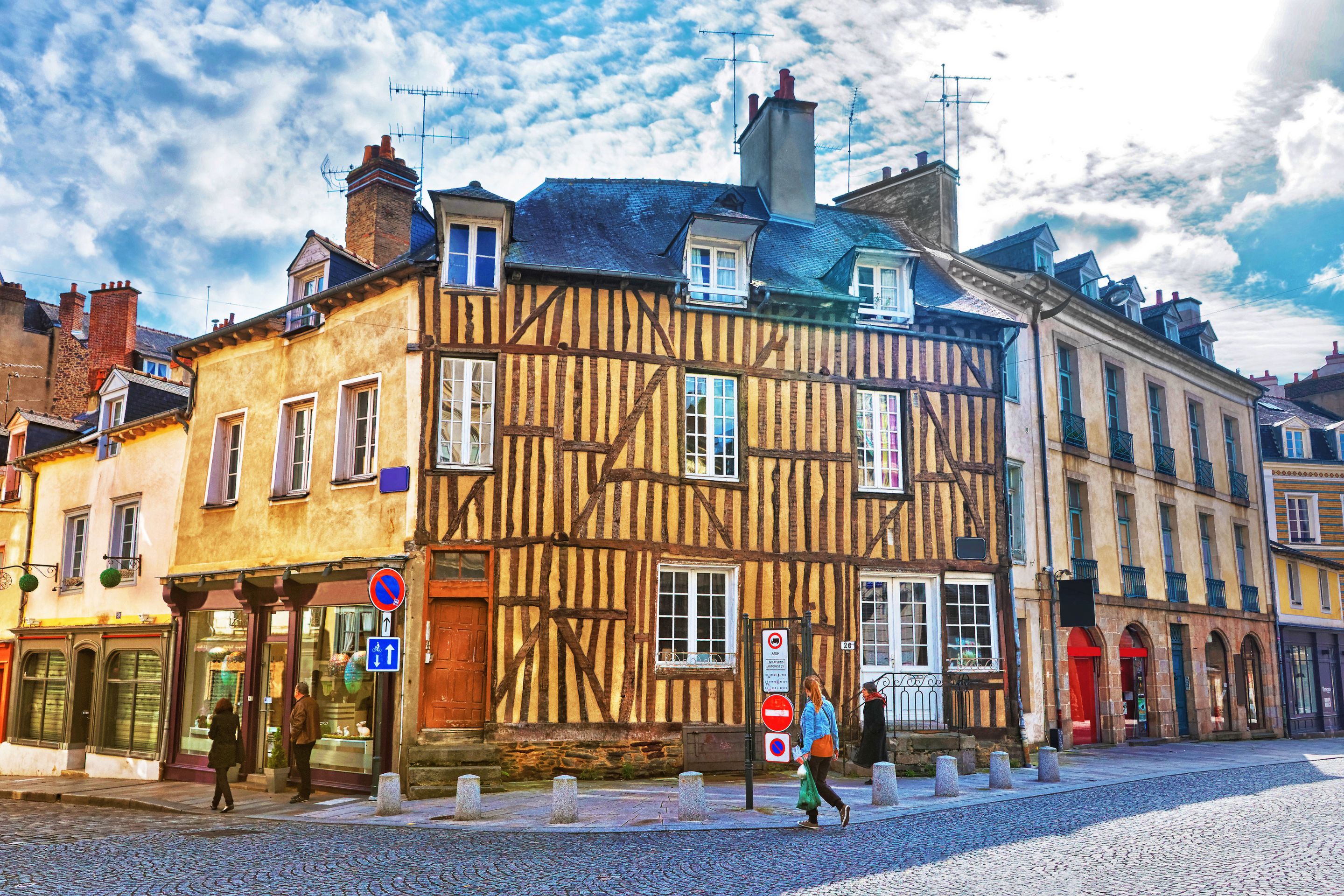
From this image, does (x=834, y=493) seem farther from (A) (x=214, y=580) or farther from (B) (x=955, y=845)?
(A) (x=214, y=580)

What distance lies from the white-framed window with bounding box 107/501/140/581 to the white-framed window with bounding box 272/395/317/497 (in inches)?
172

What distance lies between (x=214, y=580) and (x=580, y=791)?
701 centimetres

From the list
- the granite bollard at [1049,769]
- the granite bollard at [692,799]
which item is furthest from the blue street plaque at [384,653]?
the granite bollard at [1049,769]

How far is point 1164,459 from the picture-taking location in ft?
75.6

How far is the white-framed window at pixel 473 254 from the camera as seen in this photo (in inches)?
561

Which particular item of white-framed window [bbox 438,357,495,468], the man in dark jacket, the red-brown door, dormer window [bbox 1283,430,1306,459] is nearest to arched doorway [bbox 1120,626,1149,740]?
the red-brown door

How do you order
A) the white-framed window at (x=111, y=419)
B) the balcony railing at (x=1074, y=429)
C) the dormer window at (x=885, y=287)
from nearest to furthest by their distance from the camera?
the dormer window at (x=885, y=287), the white-framed window at (x=111, y=419), the balcony railing at (x=1074, y=429)

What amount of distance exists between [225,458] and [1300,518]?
28.9m

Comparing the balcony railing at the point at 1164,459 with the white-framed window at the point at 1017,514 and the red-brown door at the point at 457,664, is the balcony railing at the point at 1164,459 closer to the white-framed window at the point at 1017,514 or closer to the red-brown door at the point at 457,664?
the white-framed window at the point at 1017,514

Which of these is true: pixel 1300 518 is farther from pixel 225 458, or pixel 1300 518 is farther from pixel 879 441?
pixel 225 458

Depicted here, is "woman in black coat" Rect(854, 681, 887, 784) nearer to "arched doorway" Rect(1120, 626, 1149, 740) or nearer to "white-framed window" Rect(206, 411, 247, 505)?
"arched doorway" Rect(1120, 626, 1149, 740)

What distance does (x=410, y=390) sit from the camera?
1395 cm

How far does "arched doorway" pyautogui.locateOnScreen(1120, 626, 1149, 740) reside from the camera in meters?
20.8

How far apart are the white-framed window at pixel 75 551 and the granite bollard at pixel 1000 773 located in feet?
53.0
